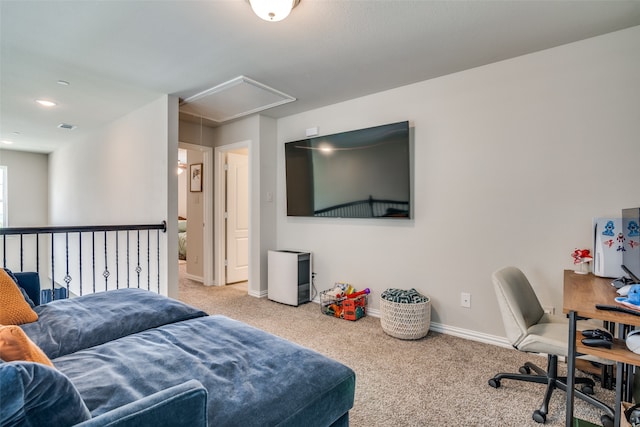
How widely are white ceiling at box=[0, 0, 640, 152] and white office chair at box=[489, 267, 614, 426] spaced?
64.6 inches

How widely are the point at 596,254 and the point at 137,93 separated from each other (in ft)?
13.8

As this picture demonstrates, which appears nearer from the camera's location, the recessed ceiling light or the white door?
the recessed ceiling light

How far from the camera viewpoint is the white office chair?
1.70 m

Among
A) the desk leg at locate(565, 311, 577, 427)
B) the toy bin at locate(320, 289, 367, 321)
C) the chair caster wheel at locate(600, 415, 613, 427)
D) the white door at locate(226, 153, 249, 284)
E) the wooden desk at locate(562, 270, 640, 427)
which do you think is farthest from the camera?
the white door at locate(226, 153, 249, 284)

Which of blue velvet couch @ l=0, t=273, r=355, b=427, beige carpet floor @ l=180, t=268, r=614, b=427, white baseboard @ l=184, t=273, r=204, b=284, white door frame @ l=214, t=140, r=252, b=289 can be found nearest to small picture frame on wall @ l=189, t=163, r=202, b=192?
white door frame @ l=214, t=140, r=252, b=289

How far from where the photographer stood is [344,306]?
→ 10.8 feet

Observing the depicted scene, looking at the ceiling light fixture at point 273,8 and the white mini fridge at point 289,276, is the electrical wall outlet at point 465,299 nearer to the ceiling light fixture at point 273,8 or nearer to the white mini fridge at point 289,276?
the white mini fridge at point 289,276

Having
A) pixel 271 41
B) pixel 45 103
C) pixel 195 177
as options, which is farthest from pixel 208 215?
pixel 271 41

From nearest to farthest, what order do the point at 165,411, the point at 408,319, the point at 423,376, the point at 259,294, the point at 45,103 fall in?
the point at 165,411 → the point at 423,376 → the point at 408,319 → the point at 45,103 → the point at 259,294

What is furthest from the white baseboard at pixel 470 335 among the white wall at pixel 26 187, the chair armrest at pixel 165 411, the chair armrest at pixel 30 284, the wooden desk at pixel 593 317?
the white wall at pixel 26 187

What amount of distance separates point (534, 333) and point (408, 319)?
3.45 ft

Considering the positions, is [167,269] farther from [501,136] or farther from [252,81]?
[501,136]

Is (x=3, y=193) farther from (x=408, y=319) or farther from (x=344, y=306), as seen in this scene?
(x=408, y=319)

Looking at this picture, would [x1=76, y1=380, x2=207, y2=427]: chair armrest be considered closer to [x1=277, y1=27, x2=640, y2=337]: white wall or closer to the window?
[x1=277, y1=27, x2=640, y2=337]: white wall
